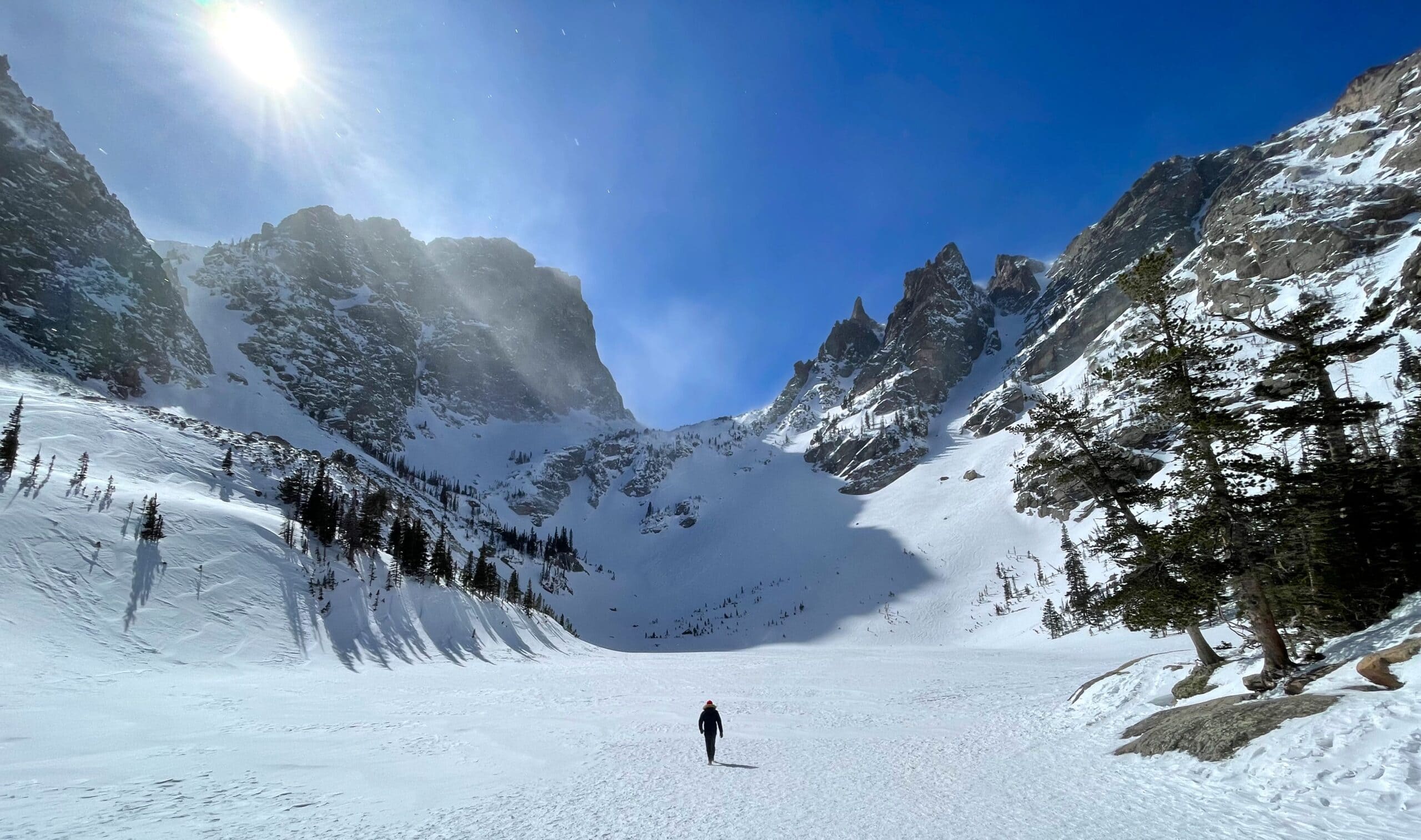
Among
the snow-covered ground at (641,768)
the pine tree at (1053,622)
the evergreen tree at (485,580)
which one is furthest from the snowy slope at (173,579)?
the pine tree at (1053,622)

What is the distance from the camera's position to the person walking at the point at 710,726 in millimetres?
14820

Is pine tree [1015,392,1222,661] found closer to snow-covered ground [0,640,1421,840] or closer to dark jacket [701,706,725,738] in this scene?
snow-covered ground [0,640,1421,840]

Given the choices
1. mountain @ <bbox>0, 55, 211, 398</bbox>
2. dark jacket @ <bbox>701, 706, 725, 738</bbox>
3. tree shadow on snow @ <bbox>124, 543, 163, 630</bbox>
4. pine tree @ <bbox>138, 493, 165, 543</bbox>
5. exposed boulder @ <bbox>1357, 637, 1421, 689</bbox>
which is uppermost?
mountain @ <bbox>0, 55, 211, 398</bbox>

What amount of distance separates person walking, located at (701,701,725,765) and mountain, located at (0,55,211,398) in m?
130

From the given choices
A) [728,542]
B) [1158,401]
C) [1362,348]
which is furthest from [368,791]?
[728,542]

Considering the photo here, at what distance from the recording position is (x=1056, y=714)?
1975 centimetres

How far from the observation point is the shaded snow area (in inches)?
356

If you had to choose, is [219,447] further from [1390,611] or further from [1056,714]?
[1390,611]

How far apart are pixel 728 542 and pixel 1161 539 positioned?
18114cm

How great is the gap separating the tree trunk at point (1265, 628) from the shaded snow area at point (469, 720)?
142 centimetres

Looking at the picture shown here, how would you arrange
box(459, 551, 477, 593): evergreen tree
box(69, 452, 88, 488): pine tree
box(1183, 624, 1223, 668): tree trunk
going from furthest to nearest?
box(459, 551, 477, 593): evergreen tree → box(69, 452, 88, 488): pine tree → box(1183, 624, 1223, 668): tree trunk

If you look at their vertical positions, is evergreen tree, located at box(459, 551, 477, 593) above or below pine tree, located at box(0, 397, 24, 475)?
below

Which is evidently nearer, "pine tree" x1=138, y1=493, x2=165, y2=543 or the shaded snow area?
the shaded snow area

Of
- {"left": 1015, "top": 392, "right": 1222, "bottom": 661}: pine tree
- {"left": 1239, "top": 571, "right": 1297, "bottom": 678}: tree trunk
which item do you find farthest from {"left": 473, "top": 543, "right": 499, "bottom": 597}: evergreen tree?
{"left": 1239, "top": 571, "right": 1297, "bottom": 678}: tree trunk
